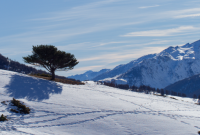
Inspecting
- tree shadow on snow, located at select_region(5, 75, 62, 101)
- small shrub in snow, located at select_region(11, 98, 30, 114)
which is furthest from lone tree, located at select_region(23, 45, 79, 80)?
small shrub in snow, located at select_region(11, 98, 30, 114)

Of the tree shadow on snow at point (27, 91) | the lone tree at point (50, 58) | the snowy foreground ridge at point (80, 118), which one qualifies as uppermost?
the lone tree at point (50, 58)

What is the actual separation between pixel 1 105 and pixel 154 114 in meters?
22.0

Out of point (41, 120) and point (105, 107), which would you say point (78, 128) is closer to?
point (41, 120)

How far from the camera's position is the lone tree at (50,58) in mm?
46062

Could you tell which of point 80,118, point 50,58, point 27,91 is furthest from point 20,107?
point 50,58

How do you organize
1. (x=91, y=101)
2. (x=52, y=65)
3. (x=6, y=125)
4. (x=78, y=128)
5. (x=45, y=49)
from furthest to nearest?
(x=52, y=65) < (x=45, y=49) < (x=91, y=101) < (x=78, y=128) < (x=6, y=125)

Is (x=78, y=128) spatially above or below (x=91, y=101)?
below

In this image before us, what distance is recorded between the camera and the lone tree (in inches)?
1813

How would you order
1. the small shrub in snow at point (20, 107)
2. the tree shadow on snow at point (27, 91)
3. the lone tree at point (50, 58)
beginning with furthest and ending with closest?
the lone tree at point (50, 58) < the tree shadow on snow at point (27, 91) < the small shrub in snow at point (20, 107)

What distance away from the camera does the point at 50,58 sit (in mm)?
47062

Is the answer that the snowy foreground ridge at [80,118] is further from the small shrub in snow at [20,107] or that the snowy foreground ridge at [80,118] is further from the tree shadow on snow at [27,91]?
the small shrub in snow at [20,107]

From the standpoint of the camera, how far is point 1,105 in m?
23.9

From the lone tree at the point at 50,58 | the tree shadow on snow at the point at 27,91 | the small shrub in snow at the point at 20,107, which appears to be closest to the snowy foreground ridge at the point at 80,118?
the tree shadow on snow at the point at 27,91

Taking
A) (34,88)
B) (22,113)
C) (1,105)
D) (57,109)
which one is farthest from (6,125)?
(34,88)
